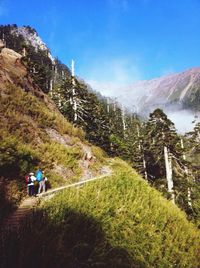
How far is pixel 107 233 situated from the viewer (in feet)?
31.7

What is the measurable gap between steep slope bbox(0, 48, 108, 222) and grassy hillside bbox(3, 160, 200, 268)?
300cm

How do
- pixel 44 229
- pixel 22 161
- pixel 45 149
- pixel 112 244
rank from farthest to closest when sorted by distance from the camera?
pixel 45 149 < pixel 22 161 < pixel 112 244 < pixel 44 229

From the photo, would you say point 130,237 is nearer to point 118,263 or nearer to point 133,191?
point 118,263

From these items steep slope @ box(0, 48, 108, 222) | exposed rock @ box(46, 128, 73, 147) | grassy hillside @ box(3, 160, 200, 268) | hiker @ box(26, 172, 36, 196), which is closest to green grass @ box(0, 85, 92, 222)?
steep slope @ box(0, 48, 108, 222)

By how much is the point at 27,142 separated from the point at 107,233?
12.3m

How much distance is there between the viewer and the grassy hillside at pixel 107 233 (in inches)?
306

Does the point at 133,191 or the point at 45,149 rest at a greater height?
the point at 45,149

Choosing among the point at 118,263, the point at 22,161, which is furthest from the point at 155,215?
the point at 22,161

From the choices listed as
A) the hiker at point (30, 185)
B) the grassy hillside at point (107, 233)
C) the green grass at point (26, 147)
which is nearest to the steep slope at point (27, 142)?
the green grass at point (26, 147)

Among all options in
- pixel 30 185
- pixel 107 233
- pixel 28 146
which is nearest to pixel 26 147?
pixel 28 146

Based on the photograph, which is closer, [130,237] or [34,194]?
[130,237]

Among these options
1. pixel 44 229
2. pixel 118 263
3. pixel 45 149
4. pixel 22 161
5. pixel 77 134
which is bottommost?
pixel 118 263

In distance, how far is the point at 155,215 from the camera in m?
11.7

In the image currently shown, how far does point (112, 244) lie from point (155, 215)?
3.01 metres
